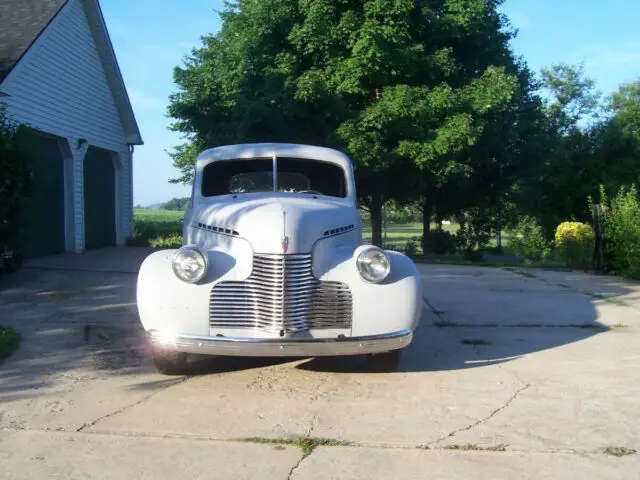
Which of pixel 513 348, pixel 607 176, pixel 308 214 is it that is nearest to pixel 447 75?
pixel 607 176

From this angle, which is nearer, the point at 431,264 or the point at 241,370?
the point at 241,370

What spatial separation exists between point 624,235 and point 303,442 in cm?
1089

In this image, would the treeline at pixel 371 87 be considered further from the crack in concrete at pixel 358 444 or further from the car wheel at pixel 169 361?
the crack in concrete at pixel 358 444

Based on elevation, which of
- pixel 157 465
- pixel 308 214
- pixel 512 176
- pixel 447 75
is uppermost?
pixel 447 75

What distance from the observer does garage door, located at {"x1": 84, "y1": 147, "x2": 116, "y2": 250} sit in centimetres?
1598

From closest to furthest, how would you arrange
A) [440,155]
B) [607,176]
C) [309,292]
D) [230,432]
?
[230,432] → [309,292] → [440,155] → [607,176]

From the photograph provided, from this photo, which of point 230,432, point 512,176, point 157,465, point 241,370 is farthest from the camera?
point 512,176

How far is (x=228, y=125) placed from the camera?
62.4 ft

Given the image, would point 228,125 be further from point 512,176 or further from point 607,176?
point 607,176

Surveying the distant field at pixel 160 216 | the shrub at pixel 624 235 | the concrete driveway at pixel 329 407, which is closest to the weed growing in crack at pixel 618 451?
the concrete driveway at pixel 329 407

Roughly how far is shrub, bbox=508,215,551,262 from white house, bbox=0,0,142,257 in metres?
11.7

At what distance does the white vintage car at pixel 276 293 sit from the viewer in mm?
5113

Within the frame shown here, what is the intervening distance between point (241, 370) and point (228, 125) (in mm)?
13797

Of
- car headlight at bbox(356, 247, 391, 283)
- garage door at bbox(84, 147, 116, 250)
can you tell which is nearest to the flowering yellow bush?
garage door at bbox(84, 147, 116, 250)
